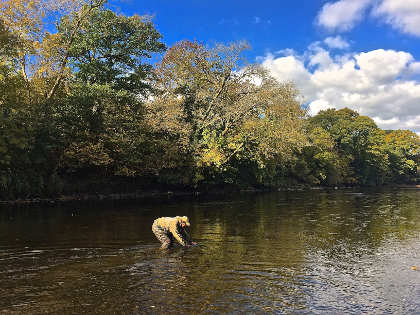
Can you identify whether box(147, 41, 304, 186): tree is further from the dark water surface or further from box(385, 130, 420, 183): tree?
box(385, 130, 420, 183): tree

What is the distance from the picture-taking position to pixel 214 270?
1120cm

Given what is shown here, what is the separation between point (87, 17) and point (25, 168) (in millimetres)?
Result: 17965

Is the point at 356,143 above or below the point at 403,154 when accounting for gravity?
above

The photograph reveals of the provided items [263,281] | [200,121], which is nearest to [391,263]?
[263,281]

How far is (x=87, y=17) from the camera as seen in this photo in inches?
1575

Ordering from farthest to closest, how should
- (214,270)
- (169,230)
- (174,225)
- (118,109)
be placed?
(118,109)
(169,230)
(174,225)
(214,270)

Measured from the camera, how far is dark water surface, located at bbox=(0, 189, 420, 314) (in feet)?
27.4

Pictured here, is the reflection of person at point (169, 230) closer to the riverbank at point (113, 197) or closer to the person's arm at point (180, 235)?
the person's arm at point (180, 235)

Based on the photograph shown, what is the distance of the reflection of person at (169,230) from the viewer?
1375 cm

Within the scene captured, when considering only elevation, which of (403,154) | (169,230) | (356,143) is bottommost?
(169,230)

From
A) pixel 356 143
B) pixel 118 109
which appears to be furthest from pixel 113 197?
pixel 356 143

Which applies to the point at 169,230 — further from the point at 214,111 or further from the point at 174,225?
the point at 214,111

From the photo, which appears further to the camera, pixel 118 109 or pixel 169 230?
pixel 118 109

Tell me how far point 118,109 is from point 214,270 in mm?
33954
